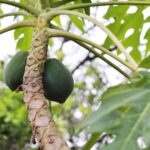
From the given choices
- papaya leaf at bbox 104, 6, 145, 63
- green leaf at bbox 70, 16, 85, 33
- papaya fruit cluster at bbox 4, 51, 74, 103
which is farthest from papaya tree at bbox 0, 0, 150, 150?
green leaf at bbox 70, 16, 85, 33

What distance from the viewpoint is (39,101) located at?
1.53m

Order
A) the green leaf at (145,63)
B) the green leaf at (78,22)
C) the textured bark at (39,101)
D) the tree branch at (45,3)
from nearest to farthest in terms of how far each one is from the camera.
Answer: the textured bark at (39,101) → the green leaf at (145,63) → the tree branch at (45,3) → the green leaf at (78,22)

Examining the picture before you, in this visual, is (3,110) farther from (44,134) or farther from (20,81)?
(44,134)

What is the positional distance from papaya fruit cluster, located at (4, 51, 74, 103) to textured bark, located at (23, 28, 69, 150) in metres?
0.05

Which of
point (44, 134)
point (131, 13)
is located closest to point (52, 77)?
point (44, 134)

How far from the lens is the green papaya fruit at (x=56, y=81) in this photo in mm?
1695

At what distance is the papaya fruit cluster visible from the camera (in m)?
1.70

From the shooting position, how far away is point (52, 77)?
1.69 meters

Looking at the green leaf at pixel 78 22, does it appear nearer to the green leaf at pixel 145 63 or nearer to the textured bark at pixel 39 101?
the textured bark at pixel 39 101

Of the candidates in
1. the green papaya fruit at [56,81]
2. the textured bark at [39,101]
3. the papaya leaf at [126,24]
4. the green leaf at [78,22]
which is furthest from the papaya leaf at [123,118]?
the green leaf at [78,22]

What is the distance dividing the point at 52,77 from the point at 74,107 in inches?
205

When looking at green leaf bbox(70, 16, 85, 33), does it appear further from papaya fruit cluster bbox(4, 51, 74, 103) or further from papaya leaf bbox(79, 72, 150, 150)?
papaya leaf bbox(79, 72, 150, 150)

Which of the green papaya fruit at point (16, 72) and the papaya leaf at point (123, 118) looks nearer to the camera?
the papaya leaf at point (123, 118)

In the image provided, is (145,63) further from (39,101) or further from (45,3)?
(45,3)
